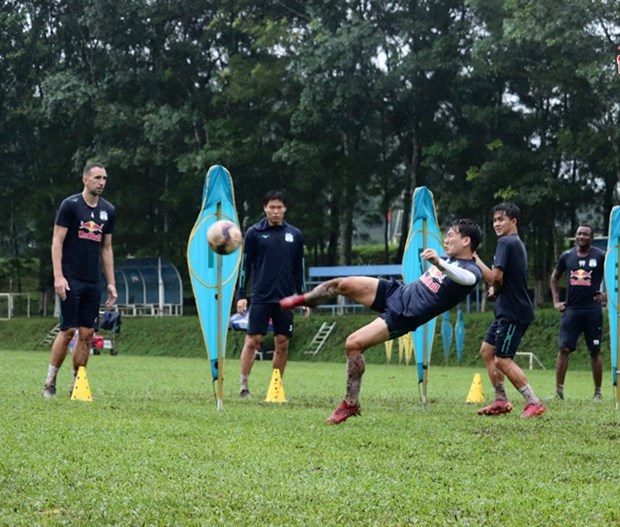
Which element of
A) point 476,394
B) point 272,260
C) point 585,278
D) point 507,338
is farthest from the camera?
point 585,278

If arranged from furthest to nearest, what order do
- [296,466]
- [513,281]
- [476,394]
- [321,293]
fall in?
[476,394] < [513,281] < [321,293] < [296,466]

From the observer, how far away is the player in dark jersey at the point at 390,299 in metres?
9.32

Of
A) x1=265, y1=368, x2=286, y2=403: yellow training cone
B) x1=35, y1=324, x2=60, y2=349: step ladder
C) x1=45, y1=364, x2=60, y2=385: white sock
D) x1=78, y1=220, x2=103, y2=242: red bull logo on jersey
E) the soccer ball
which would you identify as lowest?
x1=35, y1=324, x2=60, y2=349: step ladder

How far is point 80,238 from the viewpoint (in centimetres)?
1166

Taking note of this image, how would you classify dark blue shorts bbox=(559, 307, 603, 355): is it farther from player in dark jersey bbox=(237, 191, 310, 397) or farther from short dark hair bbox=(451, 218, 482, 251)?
short dark hair bbox=(451, 218, 482, 251)

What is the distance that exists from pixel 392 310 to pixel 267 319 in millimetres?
3214

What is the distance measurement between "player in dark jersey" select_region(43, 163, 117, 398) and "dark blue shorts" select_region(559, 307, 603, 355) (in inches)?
244

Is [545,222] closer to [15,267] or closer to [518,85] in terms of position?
[518,85]

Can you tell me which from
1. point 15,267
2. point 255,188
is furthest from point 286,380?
point 15,267

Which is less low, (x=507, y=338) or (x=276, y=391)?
(x=507, y=338)

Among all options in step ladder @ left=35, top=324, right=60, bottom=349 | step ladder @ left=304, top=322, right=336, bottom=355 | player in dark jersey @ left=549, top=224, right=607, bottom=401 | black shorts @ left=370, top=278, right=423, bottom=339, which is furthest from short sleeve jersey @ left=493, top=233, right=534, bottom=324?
step ladder @ left=35, top=324, right=60, bottom=349

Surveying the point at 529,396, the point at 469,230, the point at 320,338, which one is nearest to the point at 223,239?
the point at 469,230

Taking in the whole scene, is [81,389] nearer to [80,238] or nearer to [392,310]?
[80,238]

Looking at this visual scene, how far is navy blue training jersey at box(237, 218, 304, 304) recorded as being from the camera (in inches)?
493
